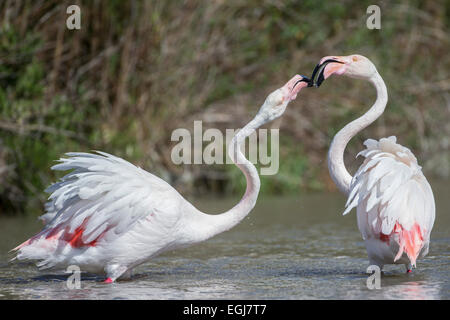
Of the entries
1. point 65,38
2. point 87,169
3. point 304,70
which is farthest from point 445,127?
point 87,169

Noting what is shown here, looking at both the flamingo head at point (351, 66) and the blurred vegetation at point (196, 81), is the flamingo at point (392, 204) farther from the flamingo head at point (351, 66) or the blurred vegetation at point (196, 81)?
the blurred vegetation at point (196, 81)

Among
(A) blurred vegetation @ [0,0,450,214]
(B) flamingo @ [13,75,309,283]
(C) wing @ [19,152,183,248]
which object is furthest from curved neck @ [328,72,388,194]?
(A) blurred vegetation @ [0,0,450,214]

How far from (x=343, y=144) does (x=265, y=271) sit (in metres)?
1.15

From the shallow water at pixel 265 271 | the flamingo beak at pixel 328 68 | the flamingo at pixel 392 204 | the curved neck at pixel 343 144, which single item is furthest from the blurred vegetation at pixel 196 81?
the flamingo at pixel 392 204

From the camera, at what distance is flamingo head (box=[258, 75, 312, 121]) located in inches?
226

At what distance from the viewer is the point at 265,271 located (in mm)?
5723

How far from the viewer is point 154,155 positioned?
35.1ft

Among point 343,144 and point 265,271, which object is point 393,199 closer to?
point 343,144

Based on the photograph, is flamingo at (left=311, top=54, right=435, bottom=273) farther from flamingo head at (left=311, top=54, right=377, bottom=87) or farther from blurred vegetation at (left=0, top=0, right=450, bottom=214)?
blurred vegetation at (left=0, top=0, right=450, bottom=214)

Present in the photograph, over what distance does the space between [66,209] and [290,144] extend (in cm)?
690

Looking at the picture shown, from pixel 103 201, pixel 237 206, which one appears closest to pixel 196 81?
pixel 237 206

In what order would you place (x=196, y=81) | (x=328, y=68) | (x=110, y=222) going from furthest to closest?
1. (x=196, y=81)
2. (x=328, y=68)
3. (x=110, y=222)

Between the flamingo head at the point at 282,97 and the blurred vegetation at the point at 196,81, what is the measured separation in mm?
3656
